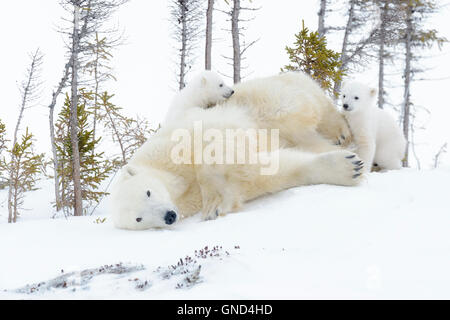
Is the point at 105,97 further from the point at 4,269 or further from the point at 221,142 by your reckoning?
the point at 4,269

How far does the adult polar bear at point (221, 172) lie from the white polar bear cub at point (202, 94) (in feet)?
1.94

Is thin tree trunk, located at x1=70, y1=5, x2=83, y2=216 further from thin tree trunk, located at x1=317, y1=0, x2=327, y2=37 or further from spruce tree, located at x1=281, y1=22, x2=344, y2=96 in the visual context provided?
thin tree trunk, located at x1=317, y1=0, x2=327, y2=37

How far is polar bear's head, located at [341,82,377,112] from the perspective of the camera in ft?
16.4

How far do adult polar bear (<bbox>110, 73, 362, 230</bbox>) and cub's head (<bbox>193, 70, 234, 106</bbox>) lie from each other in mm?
552

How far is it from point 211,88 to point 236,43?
5.90m

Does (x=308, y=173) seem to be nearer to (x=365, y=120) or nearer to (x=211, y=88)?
(x=365, y=120)

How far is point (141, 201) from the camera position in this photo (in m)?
3.46

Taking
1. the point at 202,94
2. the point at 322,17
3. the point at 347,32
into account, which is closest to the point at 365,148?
the point at 202,94

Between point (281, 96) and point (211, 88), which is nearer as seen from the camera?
point (281, 96)

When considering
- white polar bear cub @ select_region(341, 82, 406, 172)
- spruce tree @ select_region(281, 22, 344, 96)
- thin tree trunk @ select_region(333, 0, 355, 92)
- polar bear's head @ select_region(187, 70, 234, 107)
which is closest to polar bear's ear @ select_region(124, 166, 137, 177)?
polar bear's head @ select_region(187, 70, 234, 107)

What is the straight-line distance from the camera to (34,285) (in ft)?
7.64

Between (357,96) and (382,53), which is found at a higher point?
(382,53)

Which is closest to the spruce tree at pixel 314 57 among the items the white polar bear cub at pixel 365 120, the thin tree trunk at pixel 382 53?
the white polar bear cub at pixel 365 120

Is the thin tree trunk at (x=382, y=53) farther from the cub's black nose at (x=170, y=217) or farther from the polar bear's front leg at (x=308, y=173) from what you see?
the cub's black nose at (x=170, y=217)
